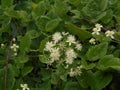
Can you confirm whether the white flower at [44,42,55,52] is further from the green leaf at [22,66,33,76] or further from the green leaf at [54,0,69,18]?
the green leaf at [54,0,69,18]

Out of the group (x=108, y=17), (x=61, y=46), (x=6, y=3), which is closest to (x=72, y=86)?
(x=61, y=46)

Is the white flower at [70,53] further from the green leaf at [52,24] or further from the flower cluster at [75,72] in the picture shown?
the green leaf at [52,24]

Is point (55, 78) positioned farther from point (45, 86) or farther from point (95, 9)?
point (95, 9)

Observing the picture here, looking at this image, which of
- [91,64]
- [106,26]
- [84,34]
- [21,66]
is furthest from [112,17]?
[21,66]

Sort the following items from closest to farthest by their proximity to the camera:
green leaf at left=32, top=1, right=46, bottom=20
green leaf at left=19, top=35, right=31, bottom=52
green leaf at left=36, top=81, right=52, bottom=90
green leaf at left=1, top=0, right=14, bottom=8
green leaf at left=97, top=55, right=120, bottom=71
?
green leaf at left=97, top=55, right=120, bottom=71
green leaf at left=36, top=81, right=52, bottom=90
green leaf at left=19, top=35, right=31, bottom=52
green leaf at left=32, top=1, right=46, bottom=20
green leaf at left=1, top=0, right=14, bottom=8

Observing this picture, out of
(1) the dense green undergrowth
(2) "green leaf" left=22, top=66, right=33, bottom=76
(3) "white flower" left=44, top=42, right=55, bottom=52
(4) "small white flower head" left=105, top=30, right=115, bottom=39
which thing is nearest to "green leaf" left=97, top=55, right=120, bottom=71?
(1) the dense green undergrowth
